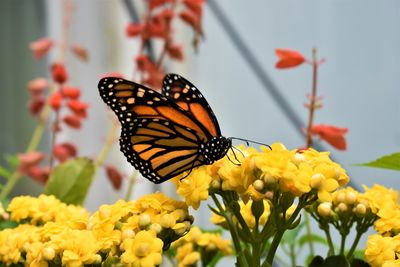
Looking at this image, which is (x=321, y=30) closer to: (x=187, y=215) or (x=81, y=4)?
(x=81, y=4)

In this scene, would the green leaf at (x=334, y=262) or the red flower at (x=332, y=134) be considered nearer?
the green leaf at (x=334, y=262)

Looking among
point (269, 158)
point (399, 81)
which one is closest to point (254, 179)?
point (269, 158)

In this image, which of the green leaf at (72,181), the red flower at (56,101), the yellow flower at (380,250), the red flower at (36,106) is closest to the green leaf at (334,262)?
the yellow flower at (380,250)

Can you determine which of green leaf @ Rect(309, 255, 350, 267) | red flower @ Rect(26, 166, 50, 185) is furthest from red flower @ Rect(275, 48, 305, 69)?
red flower @ Rect(26, 166, 50, 185)

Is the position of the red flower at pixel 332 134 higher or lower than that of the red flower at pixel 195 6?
lower

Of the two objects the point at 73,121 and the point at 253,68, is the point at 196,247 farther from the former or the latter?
the point at 253,68

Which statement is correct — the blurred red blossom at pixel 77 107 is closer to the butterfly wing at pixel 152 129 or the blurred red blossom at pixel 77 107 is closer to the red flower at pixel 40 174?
the red flower at pixel 40 174

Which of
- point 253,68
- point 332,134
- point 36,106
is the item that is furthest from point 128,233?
point 253,68
